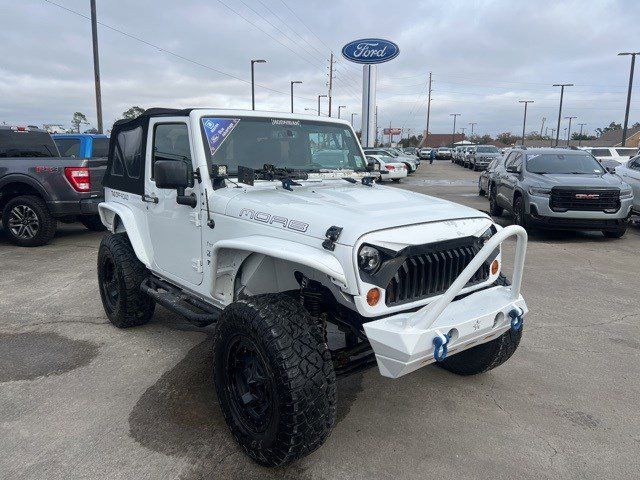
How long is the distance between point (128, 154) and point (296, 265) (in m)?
2.61

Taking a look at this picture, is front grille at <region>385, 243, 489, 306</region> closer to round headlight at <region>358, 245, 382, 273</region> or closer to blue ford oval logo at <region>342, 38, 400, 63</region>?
round headlight at <region>358, 245, 382, 273</region>

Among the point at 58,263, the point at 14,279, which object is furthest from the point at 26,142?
the point at 14,279

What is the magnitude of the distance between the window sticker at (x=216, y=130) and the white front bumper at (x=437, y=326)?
72.8 inches

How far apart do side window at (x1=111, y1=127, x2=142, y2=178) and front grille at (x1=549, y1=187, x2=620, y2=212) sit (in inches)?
294

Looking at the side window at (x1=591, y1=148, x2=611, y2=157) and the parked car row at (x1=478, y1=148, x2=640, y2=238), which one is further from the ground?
the side window at (x1=591, y1=148, x2=611, y2=157)

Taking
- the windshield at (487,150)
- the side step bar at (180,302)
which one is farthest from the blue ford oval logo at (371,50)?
the side step bar at (180,302)

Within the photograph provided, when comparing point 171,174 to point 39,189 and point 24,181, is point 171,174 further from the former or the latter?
point 24,181

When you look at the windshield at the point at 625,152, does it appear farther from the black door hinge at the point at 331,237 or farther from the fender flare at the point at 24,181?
the black door hinge at the point at 331,237

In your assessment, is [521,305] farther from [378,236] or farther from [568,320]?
[568,320]

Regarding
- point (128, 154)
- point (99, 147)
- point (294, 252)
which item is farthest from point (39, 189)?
point (294, 252)

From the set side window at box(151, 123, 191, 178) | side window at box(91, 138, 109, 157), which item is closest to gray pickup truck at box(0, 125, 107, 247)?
side window at box(91, 138, 109, 157)

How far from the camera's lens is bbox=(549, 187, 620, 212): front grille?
908cm

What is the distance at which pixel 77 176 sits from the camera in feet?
27.2

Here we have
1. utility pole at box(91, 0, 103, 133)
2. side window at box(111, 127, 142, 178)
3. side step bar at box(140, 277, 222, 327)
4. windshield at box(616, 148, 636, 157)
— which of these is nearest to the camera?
side step bar at box(140, 277, 222, 327)
